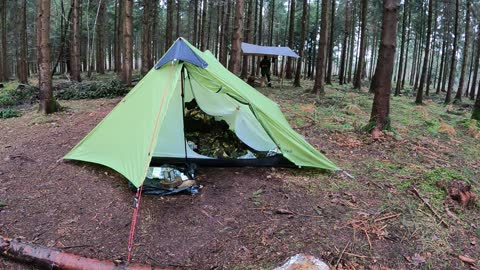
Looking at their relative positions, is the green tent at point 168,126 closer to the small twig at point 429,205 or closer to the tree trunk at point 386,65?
the small twig at point 429,205

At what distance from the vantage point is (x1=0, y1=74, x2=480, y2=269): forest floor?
3527mm

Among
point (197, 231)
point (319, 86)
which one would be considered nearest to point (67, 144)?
point (197, 231)

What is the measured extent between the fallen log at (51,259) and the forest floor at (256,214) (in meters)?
0.10

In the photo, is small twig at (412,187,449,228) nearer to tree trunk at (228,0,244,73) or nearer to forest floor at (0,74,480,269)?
forest floor at (0,74,480,269)

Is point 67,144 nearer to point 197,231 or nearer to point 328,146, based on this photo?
point 197,231

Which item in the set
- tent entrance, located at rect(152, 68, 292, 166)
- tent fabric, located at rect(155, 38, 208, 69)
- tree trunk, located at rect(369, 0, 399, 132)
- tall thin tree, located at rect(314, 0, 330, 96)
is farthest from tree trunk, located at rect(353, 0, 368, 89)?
tent fabric, located at rect(155, 38, 208, 69)

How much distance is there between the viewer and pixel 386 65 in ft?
23.1

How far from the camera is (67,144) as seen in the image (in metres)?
6.25

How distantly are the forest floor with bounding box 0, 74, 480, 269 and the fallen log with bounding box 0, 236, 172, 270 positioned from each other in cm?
10

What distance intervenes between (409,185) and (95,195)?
14.4ft

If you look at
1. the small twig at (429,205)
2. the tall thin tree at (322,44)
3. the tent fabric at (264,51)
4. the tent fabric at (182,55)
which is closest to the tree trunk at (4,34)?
the tent fabric at (264,51)

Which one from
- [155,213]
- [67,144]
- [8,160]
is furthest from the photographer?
[67,144]

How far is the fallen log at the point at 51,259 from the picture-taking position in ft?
10.7

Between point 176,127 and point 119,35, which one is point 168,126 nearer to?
point 176,127
